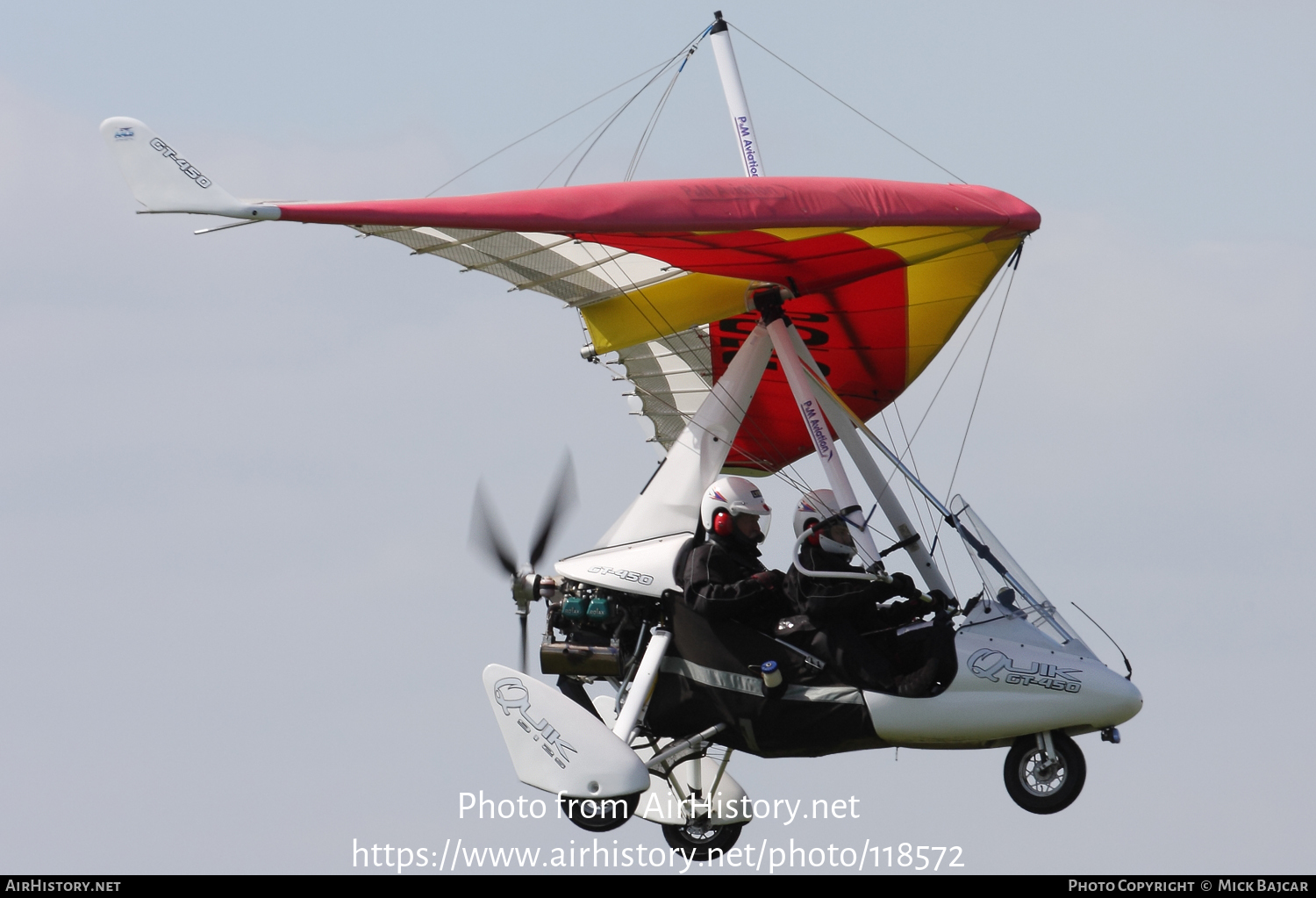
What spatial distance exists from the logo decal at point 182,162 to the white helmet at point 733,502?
4.67 meters

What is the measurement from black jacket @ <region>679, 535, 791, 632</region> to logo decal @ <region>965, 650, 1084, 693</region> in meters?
1.51

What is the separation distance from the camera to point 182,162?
43.4 ft

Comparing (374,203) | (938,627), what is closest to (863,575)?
(938,627)

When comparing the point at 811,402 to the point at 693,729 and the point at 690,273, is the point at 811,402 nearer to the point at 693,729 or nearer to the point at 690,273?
the point at 690,273

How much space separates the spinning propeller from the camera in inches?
653

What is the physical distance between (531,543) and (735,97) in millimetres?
4947

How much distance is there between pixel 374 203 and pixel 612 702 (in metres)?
5.88

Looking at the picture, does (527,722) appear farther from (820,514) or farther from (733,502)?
(820,514)

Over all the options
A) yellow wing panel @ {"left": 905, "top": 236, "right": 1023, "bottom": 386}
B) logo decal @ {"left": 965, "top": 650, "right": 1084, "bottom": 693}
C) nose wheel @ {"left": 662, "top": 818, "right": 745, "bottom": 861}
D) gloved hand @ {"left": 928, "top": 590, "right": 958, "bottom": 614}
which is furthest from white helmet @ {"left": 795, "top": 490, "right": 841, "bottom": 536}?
nose wheel @ {"left": 662, "top": 818, "right": 745, "bottom": 861}

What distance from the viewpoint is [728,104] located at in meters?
19.1

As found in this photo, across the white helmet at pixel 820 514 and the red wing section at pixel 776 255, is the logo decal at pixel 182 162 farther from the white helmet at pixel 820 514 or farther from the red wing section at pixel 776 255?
the white helmet at pixel 820 514

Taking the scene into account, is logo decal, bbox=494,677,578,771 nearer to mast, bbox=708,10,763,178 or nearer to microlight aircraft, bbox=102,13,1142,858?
microlight aircraft, bbox=102,13,1142,858

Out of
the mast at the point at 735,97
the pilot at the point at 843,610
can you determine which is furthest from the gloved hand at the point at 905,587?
the mast at the point at 735,97

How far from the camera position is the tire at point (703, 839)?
17.1m
